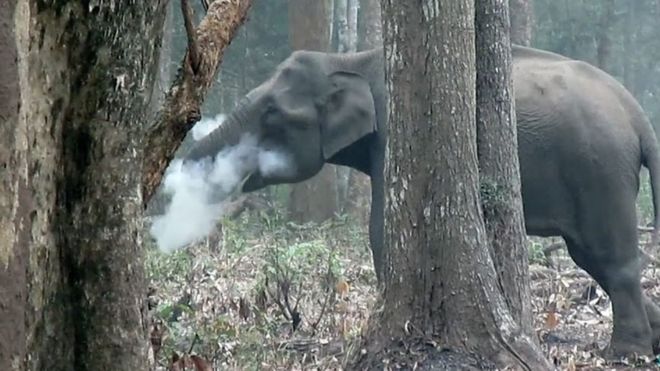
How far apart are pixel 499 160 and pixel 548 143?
10.8 ft

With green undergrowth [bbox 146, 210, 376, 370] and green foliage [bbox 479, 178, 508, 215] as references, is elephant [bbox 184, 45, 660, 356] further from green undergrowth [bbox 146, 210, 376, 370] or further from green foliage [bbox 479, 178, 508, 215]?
green foliage [bbox 479, 178, 508, 215]

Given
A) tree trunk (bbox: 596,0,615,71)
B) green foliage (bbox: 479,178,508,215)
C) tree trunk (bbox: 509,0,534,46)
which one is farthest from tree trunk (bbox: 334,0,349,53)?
green foliage (bbox: 479,178,508,215)

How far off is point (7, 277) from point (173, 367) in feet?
5.56

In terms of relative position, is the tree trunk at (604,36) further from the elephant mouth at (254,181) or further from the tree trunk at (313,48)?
the elephant mouth at (254,181)

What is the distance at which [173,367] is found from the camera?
445 centimetres

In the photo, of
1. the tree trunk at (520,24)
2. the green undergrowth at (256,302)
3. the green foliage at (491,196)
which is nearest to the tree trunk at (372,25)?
the tree trunk at (520,24)

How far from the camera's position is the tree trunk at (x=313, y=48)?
1612 cm

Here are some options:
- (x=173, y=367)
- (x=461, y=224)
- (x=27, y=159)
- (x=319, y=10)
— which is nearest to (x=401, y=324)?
(x=461, y=224)

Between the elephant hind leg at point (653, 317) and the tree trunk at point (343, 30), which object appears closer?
the elephant hind leg at point (653, 317)

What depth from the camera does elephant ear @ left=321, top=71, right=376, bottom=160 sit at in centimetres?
1037

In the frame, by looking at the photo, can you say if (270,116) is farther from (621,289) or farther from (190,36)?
(190,36)

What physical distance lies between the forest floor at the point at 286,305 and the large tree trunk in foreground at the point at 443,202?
664 mm

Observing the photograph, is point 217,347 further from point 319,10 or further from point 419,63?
point 319,10

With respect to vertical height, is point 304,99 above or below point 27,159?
above
